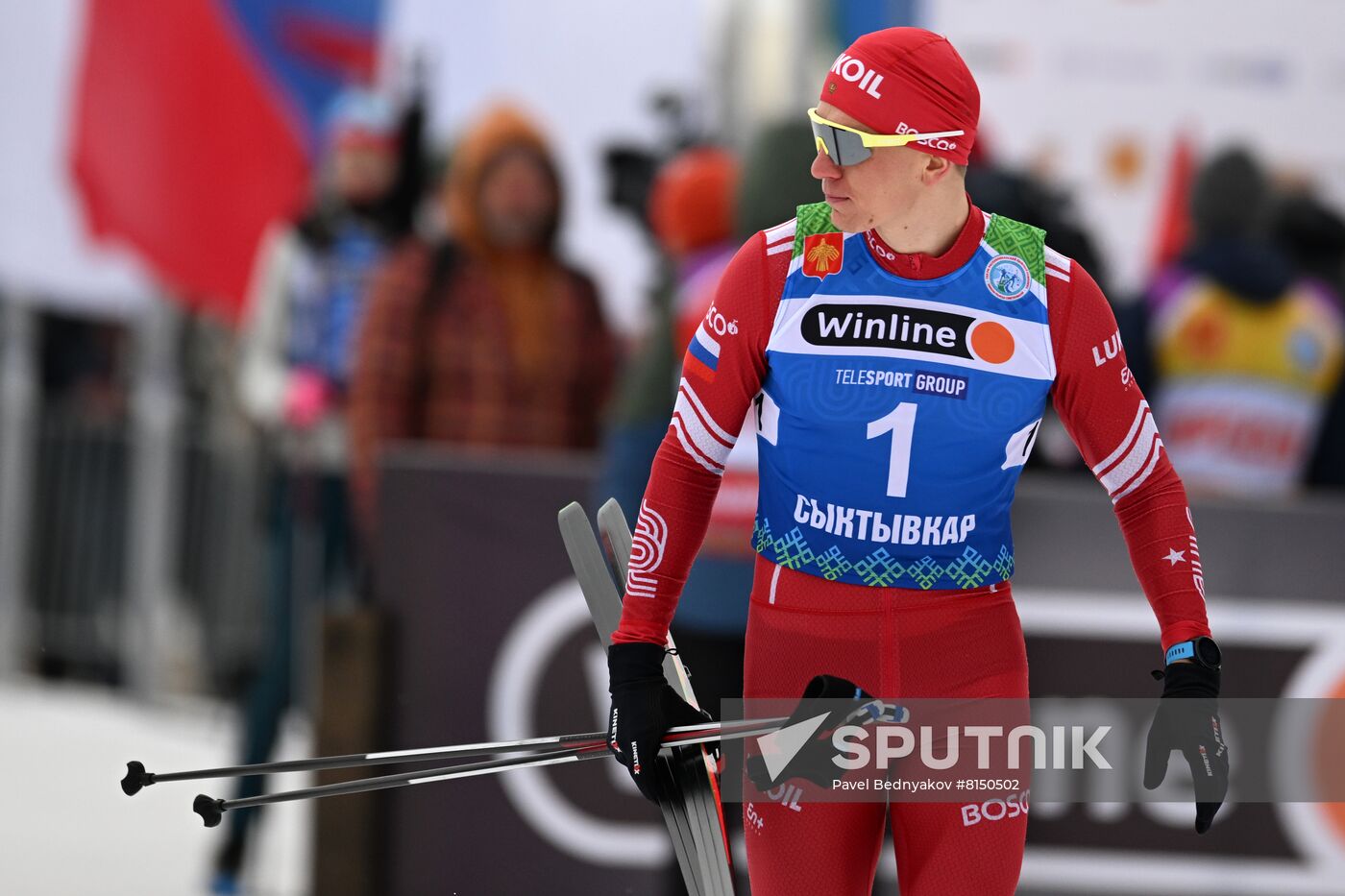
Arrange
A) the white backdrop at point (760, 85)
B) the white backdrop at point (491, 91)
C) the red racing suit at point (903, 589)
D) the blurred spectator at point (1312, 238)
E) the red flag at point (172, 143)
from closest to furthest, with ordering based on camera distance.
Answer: the red racing suit at point (903, 589) → the blurred spectator at point (1312, 238) → the white backdrop at point (760, 85) → the white backdrop at point (491, 91) → the red flag at point (172, 143)

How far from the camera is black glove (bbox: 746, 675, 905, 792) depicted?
263 cm

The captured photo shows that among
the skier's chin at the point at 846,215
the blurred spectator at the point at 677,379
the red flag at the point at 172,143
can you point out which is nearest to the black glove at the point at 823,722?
the skier's chin at the point at 846,215

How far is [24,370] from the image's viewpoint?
1073cm

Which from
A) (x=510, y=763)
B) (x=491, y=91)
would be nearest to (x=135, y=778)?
(x=510, y=763)

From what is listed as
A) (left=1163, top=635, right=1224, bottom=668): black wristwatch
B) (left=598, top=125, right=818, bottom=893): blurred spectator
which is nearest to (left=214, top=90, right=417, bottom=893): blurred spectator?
(left=598, top=125, right=818, bottom=893): blurred spectator

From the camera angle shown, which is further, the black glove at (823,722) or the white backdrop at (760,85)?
the white backdrop at (760,85)

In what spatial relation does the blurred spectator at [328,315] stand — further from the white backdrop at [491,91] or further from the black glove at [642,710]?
the black glove at [642,710]

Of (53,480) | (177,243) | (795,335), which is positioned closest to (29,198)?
(177,243)

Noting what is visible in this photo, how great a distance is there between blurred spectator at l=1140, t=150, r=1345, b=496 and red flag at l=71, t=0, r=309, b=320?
421 cm

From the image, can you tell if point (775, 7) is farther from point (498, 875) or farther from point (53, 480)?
point (53, 480)

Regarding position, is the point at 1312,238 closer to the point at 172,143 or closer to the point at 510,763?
the point at 510,763

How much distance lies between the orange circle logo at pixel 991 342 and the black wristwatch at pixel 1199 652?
483 mm

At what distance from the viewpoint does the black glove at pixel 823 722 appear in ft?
8.63

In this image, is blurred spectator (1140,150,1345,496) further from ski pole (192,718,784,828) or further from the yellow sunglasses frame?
ski pole (192,718,784,828)
